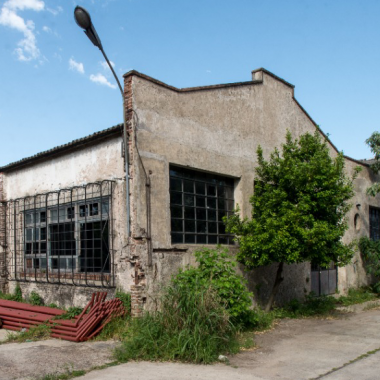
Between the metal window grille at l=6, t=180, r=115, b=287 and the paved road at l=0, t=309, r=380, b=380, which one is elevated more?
the metal window grille at l=6, t=180, r=115, b=287

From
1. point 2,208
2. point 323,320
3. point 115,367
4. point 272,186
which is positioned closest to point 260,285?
point 323,320

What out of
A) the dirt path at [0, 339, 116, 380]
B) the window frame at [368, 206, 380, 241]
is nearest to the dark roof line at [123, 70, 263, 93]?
the dirt path at [0, 339, 116, 380]

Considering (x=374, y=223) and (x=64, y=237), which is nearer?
(x=64, y=237)

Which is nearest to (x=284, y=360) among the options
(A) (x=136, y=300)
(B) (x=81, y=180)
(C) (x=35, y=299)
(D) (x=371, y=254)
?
(A) (x=136, y=300)

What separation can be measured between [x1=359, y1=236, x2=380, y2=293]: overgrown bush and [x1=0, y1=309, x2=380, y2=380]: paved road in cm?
652

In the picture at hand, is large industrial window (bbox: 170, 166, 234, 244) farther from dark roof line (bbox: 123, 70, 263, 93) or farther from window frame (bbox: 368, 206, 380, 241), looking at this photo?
window frame (bbox: 368, 206, 380, 241)

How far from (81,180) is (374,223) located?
12.5 metres

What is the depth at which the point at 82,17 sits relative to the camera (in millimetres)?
8117

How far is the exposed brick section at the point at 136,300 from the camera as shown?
8.67 m

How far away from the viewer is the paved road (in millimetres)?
6188

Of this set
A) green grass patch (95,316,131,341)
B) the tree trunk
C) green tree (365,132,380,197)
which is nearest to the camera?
green grass patch (95,316,131,341)

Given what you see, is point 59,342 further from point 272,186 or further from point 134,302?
point 272,186

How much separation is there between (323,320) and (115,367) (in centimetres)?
619

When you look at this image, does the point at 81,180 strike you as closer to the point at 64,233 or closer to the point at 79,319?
the point at 64,233
